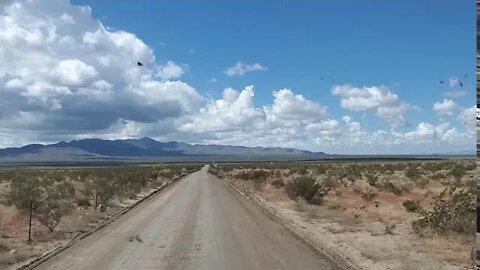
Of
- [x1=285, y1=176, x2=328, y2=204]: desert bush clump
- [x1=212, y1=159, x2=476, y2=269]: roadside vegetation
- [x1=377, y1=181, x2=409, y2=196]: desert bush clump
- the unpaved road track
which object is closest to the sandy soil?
[x1=212, y1=159, x2=476, y2=269]: roadside vegetation

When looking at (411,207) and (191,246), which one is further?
(411,207)

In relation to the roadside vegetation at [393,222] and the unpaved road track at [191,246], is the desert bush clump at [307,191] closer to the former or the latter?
the roadside vegetation at [393,222]

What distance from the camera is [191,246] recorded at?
49.8 ft

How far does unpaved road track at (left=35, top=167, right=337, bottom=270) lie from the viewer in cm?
1275

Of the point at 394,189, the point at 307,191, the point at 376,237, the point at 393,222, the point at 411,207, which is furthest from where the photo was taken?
the point at 394,189

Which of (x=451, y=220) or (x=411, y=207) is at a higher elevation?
(x=451, y=220)

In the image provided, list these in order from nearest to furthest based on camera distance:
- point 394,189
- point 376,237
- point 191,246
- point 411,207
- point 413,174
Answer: point 191,246
point 376,237
point 411,207
point 394,189
point 413,174

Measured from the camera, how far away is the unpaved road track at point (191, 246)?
12.8 m

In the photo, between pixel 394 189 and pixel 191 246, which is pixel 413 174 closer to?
pixel 394 189

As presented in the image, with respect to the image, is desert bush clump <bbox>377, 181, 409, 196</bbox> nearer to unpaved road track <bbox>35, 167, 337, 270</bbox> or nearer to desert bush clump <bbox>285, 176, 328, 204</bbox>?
desert bush clump <bbox>285, 176, 328, 204</bbox>

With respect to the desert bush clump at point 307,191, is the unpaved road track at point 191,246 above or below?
below

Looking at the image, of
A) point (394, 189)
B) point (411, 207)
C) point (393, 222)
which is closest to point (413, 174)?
point (394, 189)

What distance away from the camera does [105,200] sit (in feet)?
101

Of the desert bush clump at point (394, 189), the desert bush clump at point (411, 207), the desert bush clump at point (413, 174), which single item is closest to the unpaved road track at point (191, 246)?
the desert bush clump at point (411, 207)
